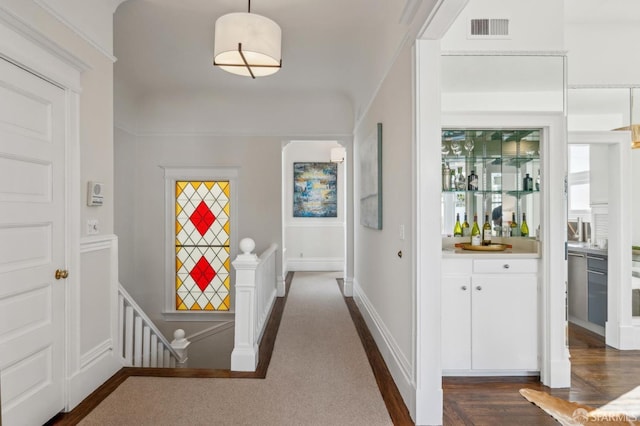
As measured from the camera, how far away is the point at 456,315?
2754 millimetres

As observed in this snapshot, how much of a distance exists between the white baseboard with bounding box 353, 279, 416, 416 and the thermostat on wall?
2431 millimetres

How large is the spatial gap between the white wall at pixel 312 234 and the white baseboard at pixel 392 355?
137 inches

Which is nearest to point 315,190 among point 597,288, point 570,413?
point 597,288

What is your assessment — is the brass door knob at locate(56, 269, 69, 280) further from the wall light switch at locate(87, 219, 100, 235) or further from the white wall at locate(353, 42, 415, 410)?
the white wall at locate(353, 42, 415, 410)

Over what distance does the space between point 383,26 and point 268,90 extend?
97.6 inches

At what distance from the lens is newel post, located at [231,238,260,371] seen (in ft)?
9.40

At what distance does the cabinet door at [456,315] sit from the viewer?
2.75 m

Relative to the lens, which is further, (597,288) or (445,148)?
(597,288)

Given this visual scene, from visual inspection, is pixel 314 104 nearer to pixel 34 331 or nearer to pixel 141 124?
pixel 141 124

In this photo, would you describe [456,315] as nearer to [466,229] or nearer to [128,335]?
[466,229]

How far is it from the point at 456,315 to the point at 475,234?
797 mm

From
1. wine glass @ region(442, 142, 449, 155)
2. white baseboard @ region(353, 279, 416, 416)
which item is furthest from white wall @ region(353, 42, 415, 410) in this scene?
wine glass @ region(442, 142, 449, 155)

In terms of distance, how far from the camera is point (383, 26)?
307 cm

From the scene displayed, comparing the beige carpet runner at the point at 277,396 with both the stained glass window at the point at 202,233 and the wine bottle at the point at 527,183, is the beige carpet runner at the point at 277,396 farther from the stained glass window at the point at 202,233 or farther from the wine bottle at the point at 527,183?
the stained glass window at the point at 202,233
